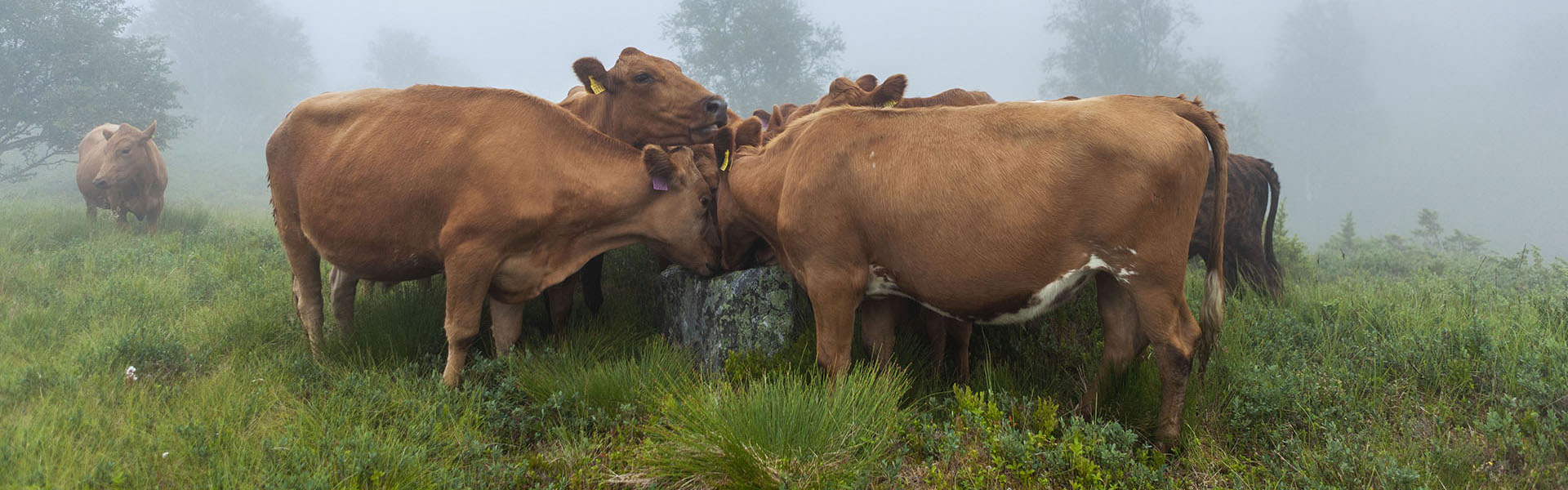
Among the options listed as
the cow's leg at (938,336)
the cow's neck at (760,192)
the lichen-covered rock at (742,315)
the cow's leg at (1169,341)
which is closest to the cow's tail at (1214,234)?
the cow's leg at (1169,341)

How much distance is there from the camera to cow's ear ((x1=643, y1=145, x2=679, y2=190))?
461 centimetres

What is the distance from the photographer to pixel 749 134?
16.8ft

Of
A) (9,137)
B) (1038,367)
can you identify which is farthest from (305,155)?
(9,137)

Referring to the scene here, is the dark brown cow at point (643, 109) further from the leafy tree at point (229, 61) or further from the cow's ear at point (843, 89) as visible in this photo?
the leafy tree at point (229, 61)

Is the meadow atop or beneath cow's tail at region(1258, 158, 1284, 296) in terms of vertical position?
beneath

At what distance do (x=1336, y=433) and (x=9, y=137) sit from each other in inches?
1287

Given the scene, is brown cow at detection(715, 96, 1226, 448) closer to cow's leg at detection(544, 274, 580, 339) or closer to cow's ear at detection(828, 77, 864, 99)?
cow's leg at detection(544, 274, 580, 339)

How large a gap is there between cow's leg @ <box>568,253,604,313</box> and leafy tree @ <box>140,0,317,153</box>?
6018 cm

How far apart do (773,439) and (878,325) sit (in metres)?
1.81

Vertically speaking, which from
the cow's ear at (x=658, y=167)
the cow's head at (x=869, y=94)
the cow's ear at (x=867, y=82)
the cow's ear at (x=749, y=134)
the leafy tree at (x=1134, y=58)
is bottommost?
the cow's ear at (x=658, y=167)

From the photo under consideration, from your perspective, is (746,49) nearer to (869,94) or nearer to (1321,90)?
(869,94)

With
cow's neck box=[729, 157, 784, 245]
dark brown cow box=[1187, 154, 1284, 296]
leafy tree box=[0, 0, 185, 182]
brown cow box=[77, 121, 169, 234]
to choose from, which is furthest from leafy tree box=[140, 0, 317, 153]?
dark brown cow box=[1187, 154, 1284, 296]

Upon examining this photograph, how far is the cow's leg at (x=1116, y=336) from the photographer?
399 centimetres

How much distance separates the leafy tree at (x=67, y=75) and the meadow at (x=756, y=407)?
946 inches
